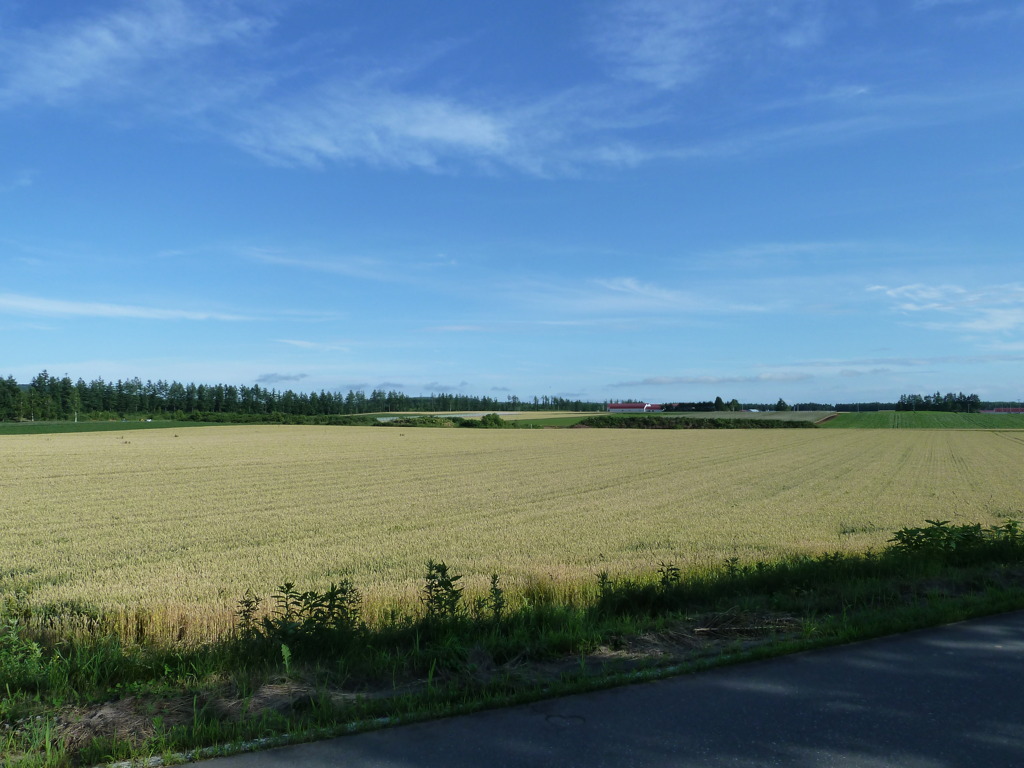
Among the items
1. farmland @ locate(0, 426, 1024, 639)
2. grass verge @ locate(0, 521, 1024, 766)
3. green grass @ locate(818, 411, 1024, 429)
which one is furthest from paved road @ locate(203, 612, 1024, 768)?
green grass @ locate(818, 411, 1024, 429)

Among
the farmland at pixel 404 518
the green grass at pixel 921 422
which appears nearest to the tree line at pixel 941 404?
the green grass at pixel 921 422

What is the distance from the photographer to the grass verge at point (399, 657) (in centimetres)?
470

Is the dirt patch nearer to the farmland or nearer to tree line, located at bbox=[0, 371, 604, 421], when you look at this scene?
the farmland

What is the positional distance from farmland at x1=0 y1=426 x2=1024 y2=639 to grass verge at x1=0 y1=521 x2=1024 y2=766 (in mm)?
1627

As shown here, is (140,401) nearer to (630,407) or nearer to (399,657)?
(630,407)

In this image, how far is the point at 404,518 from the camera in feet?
66.5

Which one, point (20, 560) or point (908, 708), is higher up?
point (908, 708)

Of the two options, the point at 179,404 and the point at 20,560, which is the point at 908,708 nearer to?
the point at 20,560

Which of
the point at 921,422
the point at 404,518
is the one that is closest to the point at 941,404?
the point at 921,422

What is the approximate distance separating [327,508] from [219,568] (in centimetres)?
893

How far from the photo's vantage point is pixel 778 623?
23.7 ft

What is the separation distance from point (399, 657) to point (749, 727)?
2.86m

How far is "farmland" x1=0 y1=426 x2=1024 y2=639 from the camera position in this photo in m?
12.4

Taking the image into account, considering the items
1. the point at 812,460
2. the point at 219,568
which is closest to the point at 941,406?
Result: the point at 812,460
